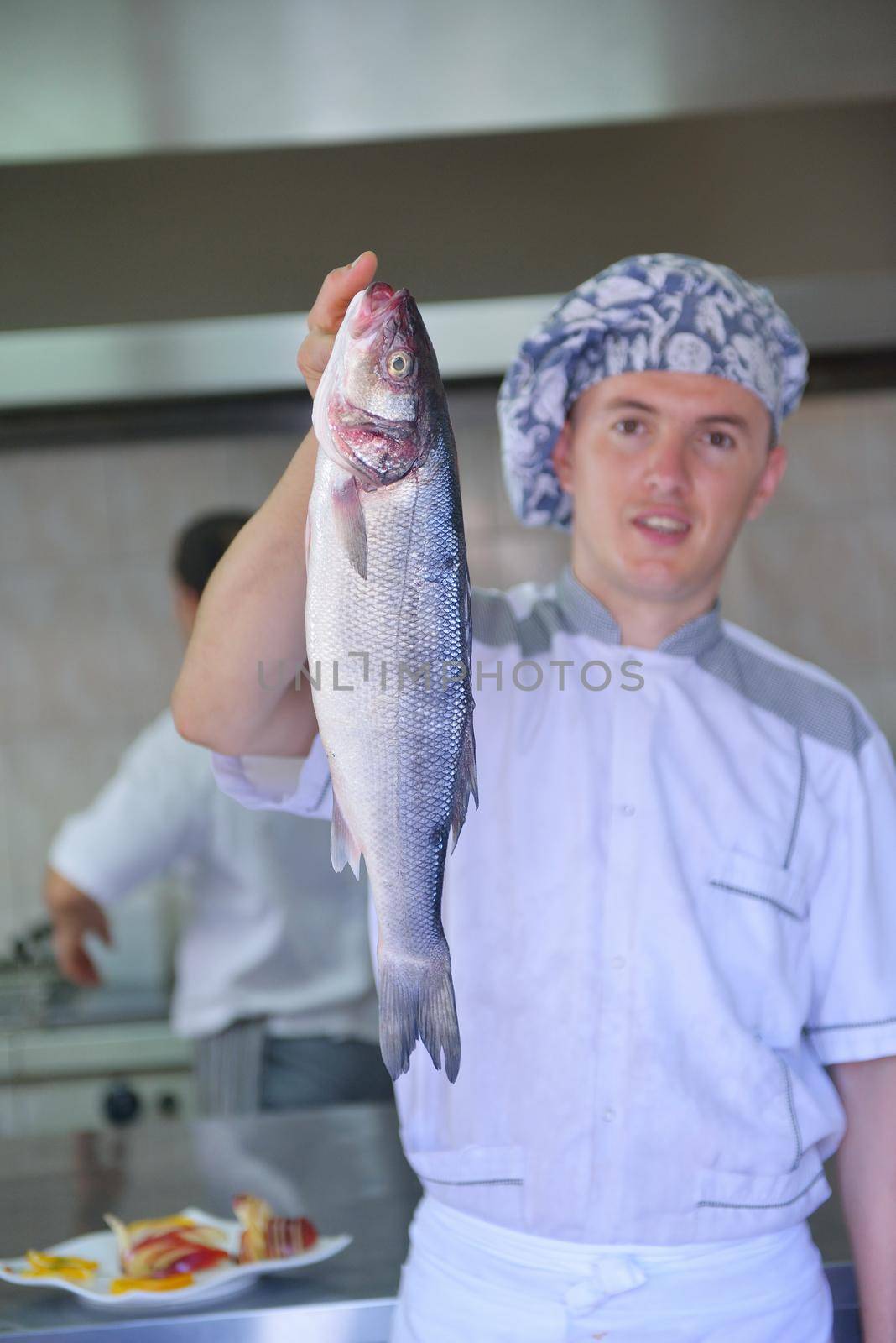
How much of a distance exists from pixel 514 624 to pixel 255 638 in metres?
0.44

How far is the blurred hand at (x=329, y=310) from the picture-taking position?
81 centimetres

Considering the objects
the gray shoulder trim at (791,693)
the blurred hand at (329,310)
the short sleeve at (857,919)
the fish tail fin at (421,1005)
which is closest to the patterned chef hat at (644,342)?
the gray shoulder trim at (791,693)

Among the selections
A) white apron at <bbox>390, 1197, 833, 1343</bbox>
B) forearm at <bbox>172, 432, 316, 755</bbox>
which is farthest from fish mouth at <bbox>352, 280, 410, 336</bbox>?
white apron at <bbox>390, 1197, 833, 1343</bbox>

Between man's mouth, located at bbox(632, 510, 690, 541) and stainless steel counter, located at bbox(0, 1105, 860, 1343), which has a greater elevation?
man's mouth, located at bbox(632, 510, 690, 541)

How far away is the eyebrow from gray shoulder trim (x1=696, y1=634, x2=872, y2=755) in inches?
9.2

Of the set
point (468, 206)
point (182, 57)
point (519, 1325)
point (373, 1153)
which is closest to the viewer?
point (519, 1325)

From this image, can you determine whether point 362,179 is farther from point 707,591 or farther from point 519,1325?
point 519,1325

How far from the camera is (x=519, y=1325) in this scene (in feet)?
3.86

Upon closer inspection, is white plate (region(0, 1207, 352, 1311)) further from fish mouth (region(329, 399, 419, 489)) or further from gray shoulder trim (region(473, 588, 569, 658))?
fish mouth (region(329, 399, 419, 489))

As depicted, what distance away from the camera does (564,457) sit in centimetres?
143

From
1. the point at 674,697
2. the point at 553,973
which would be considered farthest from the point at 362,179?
the point at 553,973

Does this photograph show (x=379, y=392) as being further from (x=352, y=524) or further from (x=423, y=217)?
(x=423, y=217)

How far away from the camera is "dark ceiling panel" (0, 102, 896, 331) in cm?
293

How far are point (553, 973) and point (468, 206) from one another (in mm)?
2173
